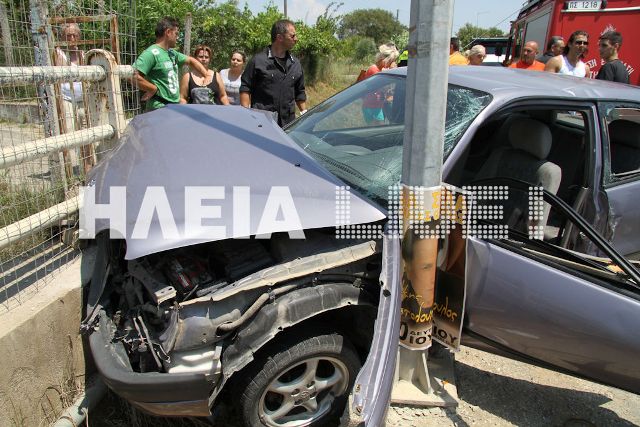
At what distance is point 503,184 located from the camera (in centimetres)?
267

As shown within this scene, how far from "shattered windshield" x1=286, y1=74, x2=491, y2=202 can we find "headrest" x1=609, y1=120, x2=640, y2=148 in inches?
44.1

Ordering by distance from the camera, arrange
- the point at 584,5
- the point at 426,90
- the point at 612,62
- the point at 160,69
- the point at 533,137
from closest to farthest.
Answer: the point at 426,90 < the point at 533,137 < the point at 160,69 < the point at 612,62 < the point at 584,5

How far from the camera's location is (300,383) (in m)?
2.18

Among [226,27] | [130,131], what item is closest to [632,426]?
[130,131]

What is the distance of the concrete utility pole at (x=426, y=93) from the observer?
6.26ft

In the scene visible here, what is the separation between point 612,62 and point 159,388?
6031 millimetres

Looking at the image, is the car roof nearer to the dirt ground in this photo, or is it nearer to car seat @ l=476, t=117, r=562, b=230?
car seat @ l=476, t=117, r=562, b=230

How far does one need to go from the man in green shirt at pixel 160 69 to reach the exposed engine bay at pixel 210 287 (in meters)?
2.53

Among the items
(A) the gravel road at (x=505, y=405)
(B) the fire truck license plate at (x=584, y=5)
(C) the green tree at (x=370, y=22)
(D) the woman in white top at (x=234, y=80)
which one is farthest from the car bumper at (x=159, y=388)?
(C) the green tree at (x=370, y=22)

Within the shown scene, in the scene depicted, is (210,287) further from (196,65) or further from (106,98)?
(196,65)

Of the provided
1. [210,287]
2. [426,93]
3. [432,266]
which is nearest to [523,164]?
[432,266]

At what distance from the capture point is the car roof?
2.62 m

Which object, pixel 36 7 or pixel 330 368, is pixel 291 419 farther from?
pixel 36 7

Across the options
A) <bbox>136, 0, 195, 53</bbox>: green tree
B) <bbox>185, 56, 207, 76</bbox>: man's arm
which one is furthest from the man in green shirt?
<bbox>136, 0, 195, 53</bbox>: green tree
